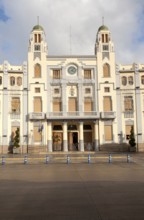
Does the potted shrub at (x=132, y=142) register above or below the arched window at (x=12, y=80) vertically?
below

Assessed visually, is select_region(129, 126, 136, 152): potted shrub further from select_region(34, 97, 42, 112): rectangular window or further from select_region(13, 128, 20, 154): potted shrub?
select_region(13, 128, 20, 154): potted shrub

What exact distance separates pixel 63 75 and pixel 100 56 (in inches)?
312

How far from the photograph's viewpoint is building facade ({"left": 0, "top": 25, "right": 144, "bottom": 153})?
171 ft

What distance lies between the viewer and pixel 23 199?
11523mm

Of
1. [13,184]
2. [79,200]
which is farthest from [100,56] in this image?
[79,200]

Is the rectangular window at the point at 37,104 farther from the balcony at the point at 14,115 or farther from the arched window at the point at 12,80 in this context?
the arched window at the point at 12,80

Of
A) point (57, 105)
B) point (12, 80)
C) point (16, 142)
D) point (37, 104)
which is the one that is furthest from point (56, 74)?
point (16, 142)

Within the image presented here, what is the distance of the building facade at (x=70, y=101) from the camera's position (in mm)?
52094

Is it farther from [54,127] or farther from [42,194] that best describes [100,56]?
[42,194]

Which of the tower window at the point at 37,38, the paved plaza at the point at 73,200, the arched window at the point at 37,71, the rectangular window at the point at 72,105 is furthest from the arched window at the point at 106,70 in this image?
the paved plaza at the point at 73,200

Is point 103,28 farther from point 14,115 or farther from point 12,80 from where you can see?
point 14,115

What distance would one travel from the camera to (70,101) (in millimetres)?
53938

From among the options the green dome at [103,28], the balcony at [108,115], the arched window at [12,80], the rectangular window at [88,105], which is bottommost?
the balcony at [108,115]

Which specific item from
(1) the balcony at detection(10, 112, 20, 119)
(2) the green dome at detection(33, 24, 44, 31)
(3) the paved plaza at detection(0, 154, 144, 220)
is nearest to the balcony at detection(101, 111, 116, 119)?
(1) the balcony at detection(10, 112, 20, 119)
